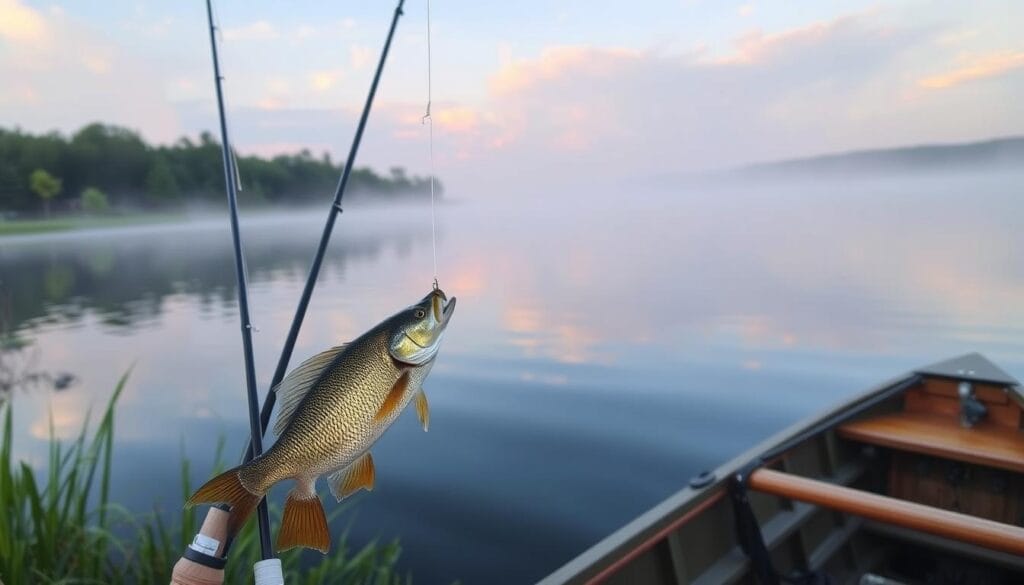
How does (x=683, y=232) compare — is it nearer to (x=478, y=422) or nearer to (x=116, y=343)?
(x=116, y=343)

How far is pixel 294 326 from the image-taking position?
117 centimetres

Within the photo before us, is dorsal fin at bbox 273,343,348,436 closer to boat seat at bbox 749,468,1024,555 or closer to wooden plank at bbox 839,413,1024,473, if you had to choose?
boat seat at bbox 749,468,1024,555

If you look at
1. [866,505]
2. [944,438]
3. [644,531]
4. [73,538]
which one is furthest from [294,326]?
[944,438]

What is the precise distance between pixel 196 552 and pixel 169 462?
320 inches

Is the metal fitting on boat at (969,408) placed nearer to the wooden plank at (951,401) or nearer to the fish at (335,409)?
the wooden plank at (951,401)

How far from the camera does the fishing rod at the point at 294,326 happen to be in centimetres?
101

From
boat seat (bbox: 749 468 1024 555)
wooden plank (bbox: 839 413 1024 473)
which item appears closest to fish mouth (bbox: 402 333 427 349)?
boat seat (bbox: 749 468 1024 555)

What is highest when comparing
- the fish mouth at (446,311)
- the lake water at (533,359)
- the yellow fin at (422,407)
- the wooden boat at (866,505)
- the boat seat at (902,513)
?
the fish mouth at (446,311)

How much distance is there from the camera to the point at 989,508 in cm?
402

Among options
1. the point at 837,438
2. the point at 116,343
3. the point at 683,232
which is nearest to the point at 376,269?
the point at 116,343

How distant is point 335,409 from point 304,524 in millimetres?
138

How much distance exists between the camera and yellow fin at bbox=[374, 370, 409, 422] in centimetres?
78

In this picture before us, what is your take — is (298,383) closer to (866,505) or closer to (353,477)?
(353,477)

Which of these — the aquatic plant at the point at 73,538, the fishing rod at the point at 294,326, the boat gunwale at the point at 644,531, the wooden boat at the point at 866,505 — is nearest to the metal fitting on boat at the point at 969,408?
the wooden boat at the point at 866,505
